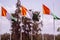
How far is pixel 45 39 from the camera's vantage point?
2545 cm

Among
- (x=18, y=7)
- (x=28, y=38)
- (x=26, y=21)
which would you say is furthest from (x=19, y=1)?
(x=28, y=38)

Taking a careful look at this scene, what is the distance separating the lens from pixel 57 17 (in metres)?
22.5

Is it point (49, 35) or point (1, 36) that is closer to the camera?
point (49, 35)

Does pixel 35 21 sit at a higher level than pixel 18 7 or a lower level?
lower

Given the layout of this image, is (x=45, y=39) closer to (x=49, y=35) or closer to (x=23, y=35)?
(x=49, y=35)

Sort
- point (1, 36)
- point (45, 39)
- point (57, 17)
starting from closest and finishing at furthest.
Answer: point (57, 17), point (45, 39), point (1, 36)

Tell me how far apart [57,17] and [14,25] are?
616cm

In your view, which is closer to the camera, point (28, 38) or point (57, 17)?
point (57, 17)

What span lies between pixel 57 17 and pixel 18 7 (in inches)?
221

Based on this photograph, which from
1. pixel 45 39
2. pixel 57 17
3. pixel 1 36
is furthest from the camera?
pixel 1 36

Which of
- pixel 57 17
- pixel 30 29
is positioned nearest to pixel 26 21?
pixel 30 29

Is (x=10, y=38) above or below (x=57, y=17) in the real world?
below

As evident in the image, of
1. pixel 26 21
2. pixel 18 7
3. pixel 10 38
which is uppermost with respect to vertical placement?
pixel 18 7

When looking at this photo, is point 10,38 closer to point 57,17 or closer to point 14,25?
point 14,25
